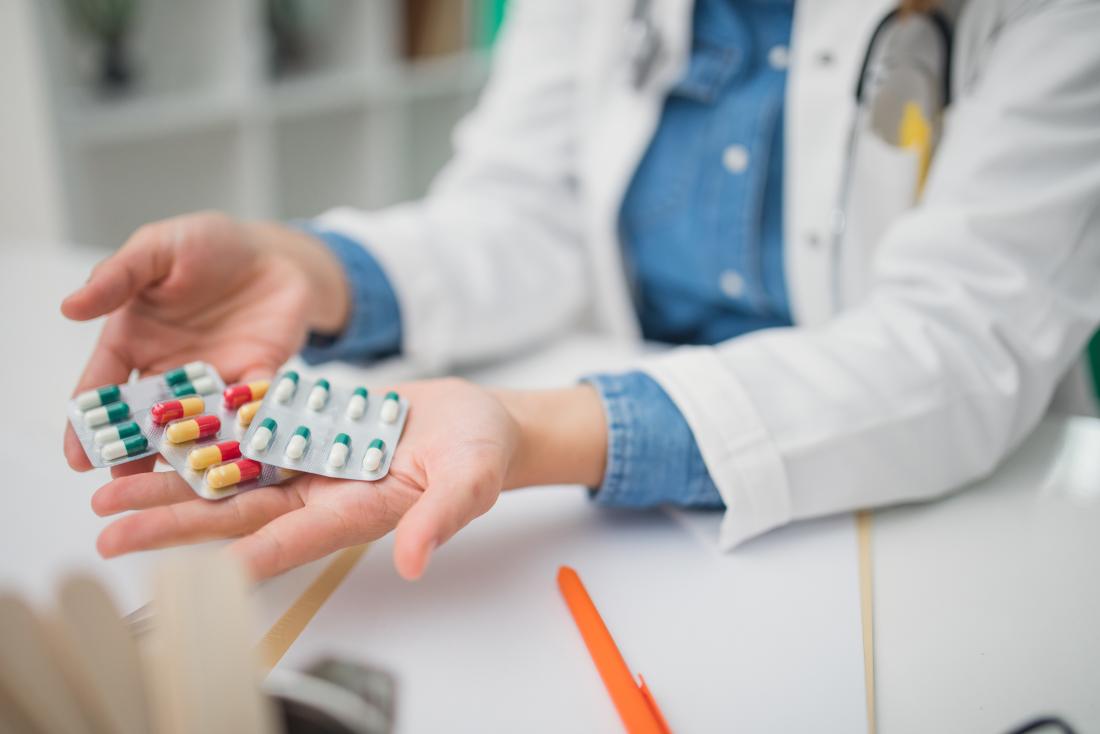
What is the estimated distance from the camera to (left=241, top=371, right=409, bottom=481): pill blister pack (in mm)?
359

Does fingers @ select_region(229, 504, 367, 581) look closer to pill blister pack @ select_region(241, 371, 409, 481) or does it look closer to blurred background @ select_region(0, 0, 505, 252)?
pill blister pack @ select_region(241, 371, 409, 481)

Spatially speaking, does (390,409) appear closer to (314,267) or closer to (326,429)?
(326,429)

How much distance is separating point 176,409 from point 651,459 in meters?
0.24

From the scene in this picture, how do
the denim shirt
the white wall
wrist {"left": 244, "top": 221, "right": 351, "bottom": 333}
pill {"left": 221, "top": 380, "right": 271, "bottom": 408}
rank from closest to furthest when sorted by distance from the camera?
pill {"left": 221, "top": 380, "right": 271, "bottom": 408}
wrist {"left": 244, "top": 221, "right": 351, "bottom": 333}
the denim shirt
the white wall

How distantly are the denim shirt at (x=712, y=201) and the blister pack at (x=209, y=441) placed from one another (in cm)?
21

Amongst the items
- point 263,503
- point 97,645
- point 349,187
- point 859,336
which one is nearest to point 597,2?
point 859,336

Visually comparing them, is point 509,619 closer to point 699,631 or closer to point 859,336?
point 699,631

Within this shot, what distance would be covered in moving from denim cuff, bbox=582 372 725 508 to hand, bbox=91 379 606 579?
11mm

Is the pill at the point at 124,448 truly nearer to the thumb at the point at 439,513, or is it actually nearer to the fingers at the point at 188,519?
the fingers at the point at 188,519

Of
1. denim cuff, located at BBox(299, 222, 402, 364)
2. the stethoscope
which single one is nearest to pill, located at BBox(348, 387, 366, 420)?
denim cuff, located at BBox(299, 222, 402, 364)

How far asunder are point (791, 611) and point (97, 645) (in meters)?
0.29

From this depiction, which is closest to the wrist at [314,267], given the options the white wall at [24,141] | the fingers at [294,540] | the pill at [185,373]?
the pill at [185,373]

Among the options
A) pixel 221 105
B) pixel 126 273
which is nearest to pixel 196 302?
pixel 126 273

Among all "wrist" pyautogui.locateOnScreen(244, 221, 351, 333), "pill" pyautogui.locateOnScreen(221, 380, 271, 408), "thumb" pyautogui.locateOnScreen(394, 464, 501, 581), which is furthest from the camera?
"wrist" pyautogui.locateOnScreen(244, 221, 351, 333)
